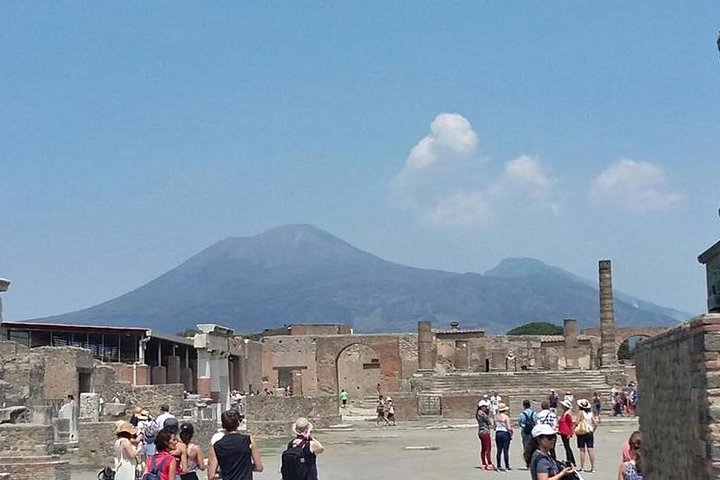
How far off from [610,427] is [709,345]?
87.8 feet

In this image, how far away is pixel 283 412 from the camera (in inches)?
1415

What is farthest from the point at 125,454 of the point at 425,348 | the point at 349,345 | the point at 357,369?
the point at 357,369

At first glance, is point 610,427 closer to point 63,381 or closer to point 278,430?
point 278,430

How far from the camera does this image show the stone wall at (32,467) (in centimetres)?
1424

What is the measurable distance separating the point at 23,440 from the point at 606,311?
45645 millimetres

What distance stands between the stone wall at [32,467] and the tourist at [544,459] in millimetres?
8744

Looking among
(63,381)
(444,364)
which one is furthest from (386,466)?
(444,364)

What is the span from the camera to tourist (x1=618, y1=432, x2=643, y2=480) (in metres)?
9.66

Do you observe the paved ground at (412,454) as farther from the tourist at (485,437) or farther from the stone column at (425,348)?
the stone column at (425,348)

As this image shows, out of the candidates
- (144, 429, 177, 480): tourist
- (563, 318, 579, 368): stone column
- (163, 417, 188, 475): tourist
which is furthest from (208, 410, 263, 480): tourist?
(563, 318, 579, 368): stone column

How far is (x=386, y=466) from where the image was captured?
2108cm

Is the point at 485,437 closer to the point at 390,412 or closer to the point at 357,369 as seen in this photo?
the point at 390,412

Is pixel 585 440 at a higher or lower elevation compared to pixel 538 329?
lower

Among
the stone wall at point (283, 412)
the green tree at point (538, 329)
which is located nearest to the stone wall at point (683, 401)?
the stone wall at point (283, 412)
